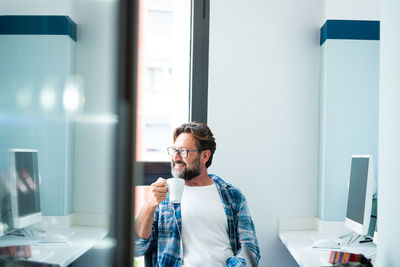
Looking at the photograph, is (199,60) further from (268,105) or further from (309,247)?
(309,247)

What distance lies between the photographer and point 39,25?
1.61 feet

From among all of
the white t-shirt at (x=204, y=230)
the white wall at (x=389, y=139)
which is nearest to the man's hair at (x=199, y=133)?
the white t-shirt at (x=204, y=230)

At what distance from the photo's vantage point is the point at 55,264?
49cm

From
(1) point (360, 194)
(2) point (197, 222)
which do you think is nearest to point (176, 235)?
(2) point (197, 222)

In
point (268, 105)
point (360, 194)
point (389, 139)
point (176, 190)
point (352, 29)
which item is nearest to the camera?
point (389, 139)

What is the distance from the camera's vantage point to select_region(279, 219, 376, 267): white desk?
5.56 feet

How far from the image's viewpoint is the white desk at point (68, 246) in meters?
0.47

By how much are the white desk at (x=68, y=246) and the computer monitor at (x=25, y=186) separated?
0.03 metres

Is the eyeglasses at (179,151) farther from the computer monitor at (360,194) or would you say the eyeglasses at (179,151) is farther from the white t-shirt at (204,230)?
the computer monitor at (360,194)

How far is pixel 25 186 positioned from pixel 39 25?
0.23 metres

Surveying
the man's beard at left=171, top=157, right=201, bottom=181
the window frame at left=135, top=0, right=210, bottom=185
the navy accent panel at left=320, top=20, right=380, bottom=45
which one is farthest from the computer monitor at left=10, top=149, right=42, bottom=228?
→ the navy accent panel at left=320, top=20, right=380, bottom=45

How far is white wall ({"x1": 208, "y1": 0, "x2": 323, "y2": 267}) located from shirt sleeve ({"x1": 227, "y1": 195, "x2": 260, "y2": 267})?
19.4 inches

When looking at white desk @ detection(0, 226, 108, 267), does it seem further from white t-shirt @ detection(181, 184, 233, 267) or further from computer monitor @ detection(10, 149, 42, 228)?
white t-shirt @ detection(181, 184, 233, 267)

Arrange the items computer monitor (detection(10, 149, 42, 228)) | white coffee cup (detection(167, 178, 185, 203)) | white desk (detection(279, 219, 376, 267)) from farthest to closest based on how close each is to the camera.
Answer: white desk (detection(279, 219, 376, 267)), white coffee cup (detection(167, 178, 185, 203)), computer monitor (detection(10, 149, 42, 228))
